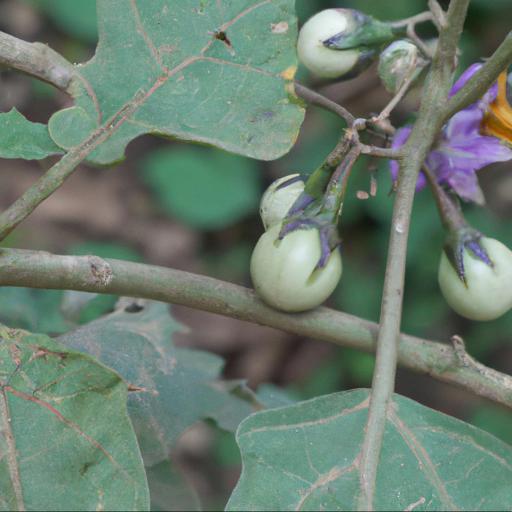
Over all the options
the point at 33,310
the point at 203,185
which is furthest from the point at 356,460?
the point at 203,185

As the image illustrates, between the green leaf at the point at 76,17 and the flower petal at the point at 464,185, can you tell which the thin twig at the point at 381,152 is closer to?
the flower petal at the point at 464,185

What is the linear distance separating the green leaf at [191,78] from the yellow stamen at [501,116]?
29 centimetres

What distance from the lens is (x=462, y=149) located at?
1.17 meters

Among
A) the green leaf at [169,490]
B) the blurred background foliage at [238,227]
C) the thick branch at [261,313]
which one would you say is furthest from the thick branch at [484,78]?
the blurred background foliage at [238,227]

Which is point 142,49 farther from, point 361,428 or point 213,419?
point 213,419

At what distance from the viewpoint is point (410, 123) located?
3.76 ft

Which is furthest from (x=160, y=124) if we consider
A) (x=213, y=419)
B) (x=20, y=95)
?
(x=20, y=95)

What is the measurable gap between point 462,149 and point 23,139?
0.55 metres

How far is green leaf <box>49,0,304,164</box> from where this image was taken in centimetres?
96

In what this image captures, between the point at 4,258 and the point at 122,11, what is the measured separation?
1.00 ft

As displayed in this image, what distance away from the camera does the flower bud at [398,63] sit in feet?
3.60

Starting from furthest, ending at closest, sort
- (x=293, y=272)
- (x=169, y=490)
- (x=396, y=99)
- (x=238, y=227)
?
(x=238, y=227)
(x=169, y=490)
(x=396, y=99)
(x=293, y=272)

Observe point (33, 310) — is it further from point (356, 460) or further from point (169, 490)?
point (356, 460)

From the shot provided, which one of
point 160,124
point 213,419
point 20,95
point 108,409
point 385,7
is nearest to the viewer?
point 108,409
